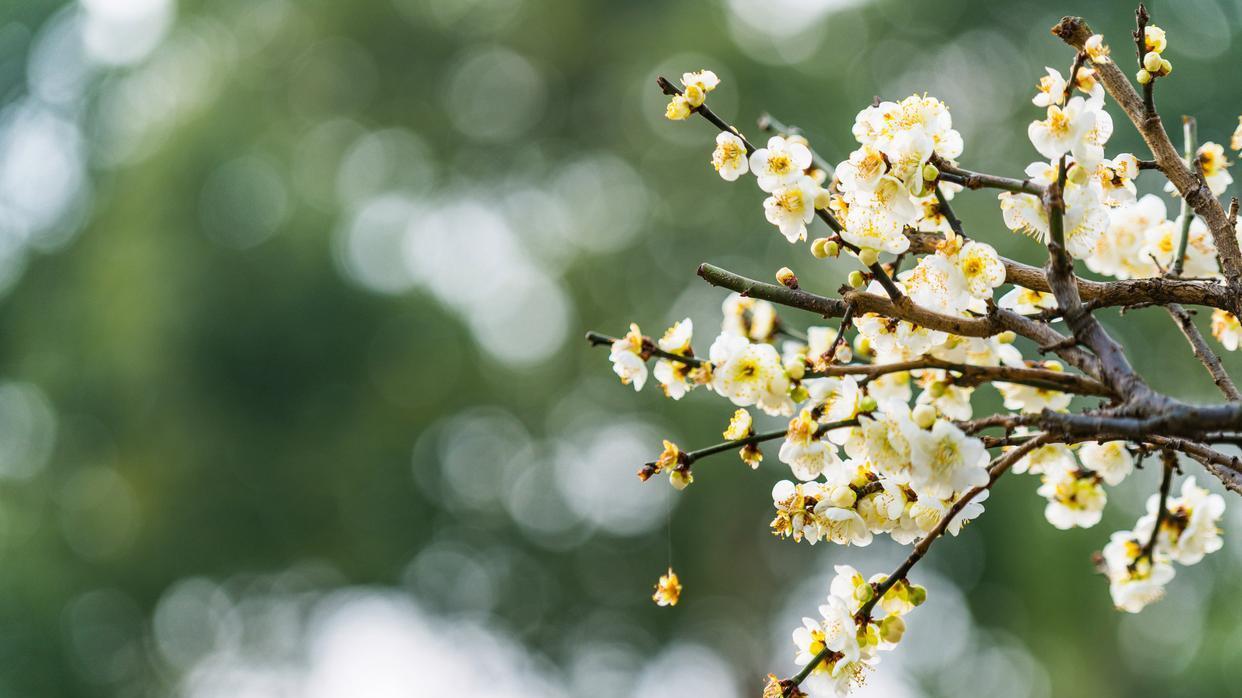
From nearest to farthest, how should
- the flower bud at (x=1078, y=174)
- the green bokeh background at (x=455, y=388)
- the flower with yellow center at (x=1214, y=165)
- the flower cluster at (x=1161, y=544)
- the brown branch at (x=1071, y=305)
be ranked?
the brown branch at (x=1071, y=305)
the flower bud at (x=1078, y=174)
the flower cluster at (x=1161, y=544)
the flower with yellow center at (x=1214, y=165)
the green bokeh background at (x=455, y=388)

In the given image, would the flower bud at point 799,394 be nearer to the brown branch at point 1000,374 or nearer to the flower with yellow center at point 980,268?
the brown branch at point 1000,374

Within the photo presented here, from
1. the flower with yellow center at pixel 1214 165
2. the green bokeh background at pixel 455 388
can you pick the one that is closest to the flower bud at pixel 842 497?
the flower with yellow center at pixel 1214 165

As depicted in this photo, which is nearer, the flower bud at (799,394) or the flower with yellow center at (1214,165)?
the flower bud at (799,394)

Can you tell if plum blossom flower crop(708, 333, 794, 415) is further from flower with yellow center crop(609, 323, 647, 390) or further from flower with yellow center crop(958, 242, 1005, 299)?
flower with yellow center crop(958, 242, 1005, 299)

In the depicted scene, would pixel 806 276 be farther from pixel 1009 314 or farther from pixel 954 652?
pixel 1009 314

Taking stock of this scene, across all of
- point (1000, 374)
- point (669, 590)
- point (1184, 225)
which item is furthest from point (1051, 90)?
point (669, 590)

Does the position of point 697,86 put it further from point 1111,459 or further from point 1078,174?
point 1111,459

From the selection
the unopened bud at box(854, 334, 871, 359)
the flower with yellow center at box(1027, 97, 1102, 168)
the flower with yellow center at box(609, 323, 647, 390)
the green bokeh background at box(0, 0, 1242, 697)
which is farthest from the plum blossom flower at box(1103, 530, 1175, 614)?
the green bokeh background at box(0, 0, 1242, 697)
